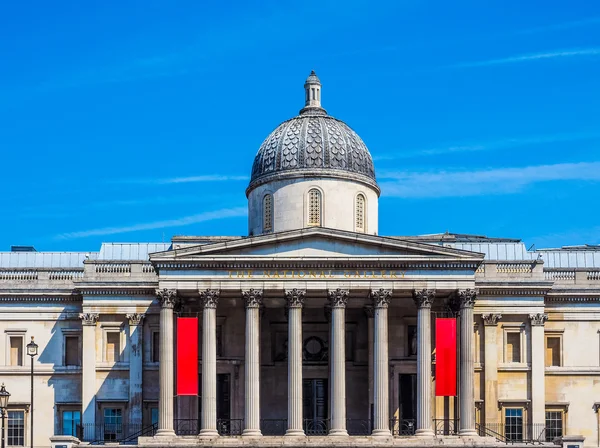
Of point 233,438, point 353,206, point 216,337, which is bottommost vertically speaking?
point 233,438

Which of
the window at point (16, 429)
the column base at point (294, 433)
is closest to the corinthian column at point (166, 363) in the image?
the column base at point (294, 433)

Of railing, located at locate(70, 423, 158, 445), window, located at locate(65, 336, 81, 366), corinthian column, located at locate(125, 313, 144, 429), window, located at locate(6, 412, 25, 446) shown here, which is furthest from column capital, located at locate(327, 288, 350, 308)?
window, located at locate(6, 412, 25, 446)

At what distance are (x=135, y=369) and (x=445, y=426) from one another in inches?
796

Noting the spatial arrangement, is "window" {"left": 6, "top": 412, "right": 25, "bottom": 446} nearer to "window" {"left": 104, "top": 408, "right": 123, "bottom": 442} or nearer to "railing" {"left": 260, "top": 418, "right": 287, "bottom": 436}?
"window" {"left": 104, "top": 408, "right": 123, "bottom": 442}

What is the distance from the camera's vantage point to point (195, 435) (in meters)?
88.4

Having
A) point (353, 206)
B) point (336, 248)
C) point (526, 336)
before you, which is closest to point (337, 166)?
point (353, 206)

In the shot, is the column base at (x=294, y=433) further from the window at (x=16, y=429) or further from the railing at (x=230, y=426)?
the window at (x=16, y=429)

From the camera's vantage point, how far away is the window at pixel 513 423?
309 feet

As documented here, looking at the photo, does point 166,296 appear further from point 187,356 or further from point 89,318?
point 89,318

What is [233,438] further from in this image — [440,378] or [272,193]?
[272,193]

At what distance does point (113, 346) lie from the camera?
316 ft

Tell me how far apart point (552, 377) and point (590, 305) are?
5.43 metres

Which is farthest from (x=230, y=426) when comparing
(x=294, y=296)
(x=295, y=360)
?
(x=294, y=296)

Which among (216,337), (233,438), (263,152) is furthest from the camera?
(263,152)
